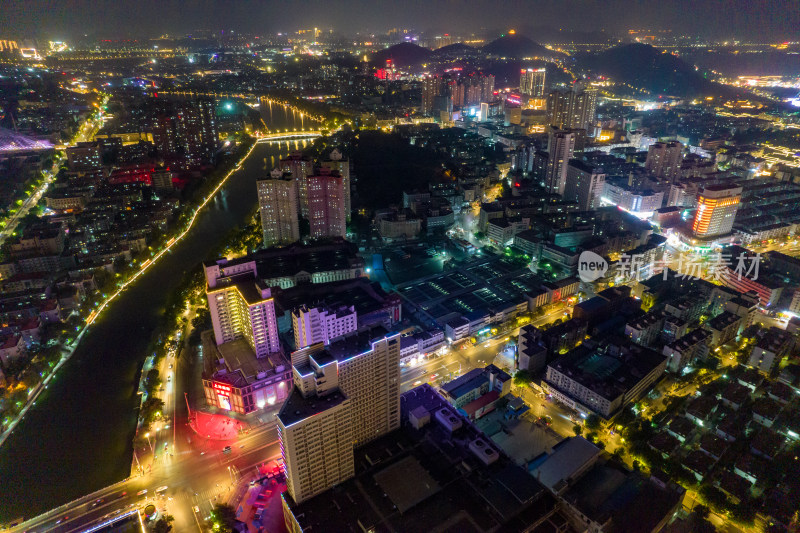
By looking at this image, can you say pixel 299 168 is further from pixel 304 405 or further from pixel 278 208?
pixel 304 405

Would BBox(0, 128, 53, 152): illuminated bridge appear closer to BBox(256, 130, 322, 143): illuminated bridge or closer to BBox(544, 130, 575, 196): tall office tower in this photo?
BBox(256, 130, 322, 143): illuminated bridge

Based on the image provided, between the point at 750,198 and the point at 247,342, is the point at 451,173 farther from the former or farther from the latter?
the point at 247,342

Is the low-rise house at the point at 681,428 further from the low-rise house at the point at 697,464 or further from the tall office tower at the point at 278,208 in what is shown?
the tall office tower at the point at 278,208

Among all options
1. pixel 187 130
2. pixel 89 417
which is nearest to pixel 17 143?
pixel 187 130

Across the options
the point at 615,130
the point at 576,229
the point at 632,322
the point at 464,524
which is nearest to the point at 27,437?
the point at 464,524

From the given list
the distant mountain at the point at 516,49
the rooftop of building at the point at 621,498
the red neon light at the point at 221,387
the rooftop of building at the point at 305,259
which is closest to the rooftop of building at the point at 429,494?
the rooftop of building at the point at 621,498

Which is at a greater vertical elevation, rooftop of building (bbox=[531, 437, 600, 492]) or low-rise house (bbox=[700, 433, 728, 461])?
rooftop of building (bbox=[531, 437, 600, 492])

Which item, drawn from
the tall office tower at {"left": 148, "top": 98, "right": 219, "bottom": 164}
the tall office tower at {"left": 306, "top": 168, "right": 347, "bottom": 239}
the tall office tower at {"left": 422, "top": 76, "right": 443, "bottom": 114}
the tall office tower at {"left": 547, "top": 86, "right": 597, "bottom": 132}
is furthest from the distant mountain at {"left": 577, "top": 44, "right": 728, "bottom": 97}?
the tall office tower at {"left": 148, "top": 98, "right": 219, "bottom": 164}
